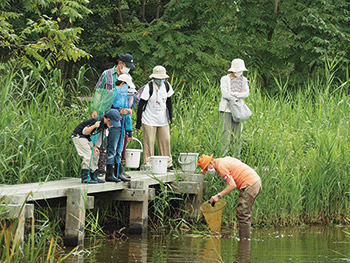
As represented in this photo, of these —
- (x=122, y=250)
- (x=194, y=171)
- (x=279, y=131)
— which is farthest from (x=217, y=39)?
(x=122, y=250)

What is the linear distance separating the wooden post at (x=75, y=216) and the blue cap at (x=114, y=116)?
1.02 m

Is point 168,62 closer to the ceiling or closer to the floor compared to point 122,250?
closer to the ceiling

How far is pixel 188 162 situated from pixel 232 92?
48.3 inches

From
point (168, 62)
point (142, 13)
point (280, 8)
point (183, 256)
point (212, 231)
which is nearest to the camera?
point (183, 256)

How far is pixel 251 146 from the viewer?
973 centimetres

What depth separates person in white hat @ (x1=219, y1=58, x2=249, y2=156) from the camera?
973 centimetres

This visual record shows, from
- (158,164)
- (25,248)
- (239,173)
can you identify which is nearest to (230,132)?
(158,164)

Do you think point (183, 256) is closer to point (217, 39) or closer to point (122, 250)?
point (122, 250)

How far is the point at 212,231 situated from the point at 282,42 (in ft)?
31.7

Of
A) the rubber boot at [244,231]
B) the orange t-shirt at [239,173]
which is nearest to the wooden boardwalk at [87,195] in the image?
the orange t-shirt at [239,173]

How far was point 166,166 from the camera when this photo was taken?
9.12m

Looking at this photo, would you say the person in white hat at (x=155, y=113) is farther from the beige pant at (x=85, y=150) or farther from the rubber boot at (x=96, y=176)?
the beige pant at (x=85, y=150)

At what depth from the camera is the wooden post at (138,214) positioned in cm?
839

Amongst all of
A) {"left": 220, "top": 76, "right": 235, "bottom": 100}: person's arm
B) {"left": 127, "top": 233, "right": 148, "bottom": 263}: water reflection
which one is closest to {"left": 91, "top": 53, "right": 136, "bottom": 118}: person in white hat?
{"left": 220, "top": 76, "right": 235, "bottom": 100}: person's arm
